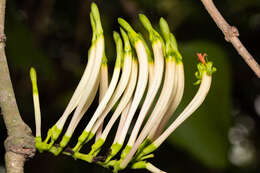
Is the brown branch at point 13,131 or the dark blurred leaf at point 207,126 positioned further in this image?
the dark blurred leaf at point 207,126

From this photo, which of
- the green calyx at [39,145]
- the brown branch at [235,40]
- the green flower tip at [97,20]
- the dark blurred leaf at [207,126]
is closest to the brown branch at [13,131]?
the green calyx at [39,145]

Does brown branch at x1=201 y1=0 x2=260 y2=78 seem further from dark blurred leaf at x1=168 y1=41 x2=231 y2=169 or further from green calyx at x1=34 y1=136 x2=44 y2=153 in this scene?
dark blurred leaf at x1=168 y1=41 x2=231 y2=169

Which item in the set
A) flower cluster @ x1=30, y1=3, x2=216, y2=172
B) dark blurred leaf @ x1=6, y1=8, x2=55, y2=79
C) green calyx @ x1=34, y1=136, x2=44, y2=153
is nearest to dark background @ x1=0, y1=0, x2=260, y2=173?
dark blurred leaf @ x1=6, y1=8, x2=55, y2=79

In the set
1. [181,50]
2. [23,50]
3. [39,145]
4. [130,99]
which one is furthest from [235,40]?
[23,50]

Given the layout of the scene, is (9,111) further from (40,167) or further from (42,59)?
(40,167)

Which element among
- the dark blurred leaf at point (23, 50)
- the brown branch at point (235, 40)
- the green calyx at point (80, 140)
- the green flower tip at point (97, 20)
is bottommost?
the dark blurred leaf at point (23, 50)

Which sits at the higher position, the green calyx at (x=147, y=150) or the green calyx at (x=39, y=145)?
the green calyx at (x=147, y=150)

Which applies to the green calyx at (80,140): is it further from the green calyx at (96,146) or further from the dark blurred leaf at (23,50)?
the dark blurred leaf at (23,50)

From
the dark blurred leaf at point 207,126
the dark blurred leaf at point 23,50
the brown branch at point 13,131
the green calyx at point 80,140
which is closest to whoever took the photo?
the brown branch at point 13,131

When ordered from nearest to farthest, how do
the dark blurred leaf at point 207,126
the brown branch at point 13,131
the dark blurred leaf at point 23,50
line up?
1. the brown branch at point 13,131
2. the dark blurred leaf at point 207,126
3. the dark blurred leaf at point 23,50
